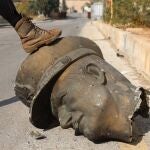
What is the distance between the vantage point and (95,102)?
463cm

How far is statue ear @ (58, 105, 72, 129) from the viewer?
489cm

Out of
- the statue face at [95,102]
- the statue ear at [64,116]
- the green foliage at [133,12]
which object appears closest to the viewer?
the statue face at [95,102]

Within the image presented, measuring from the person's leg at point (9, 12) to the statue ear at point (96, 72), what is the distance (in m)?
1.02

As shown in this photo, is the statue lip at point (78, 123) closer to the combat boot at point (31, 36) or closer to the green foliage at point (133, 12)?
the combat boot at point (31, 36)

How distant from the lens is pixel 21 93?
17.5 ft

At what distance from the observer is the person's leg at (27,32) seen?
5246 millimetres

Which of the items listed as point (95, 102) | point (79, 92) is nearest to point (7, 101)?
point (79, 92)

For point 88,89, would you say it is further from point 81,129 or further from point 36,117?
point 36,117

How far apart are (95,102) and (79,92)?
9.1 inches

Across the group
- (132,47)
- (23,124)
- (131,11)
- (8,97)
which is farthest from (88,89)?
(131,11)

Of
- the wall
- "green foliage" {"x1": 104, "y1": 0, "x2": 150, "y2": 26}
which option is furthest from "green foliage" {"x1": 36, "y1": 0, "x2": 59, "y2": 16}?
the wall

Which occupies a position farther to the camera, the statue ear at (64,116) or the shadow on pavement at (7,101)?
the shadow on pavement at (7,101)

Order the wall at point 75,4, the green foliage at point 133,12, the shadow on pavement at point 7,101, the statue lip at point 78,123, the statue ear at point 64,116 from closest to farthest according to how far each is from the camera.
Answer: the statue lip at point 78,123 → the statue ear at point 64,116 → the shadow on pavement at point 7,101 → the green foliage at point 133,12 → the wall at point 75,4

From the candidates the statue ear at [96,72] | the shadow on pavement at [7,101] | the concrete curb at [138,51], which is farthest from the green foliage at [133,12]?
the statue ear at [96,72]
